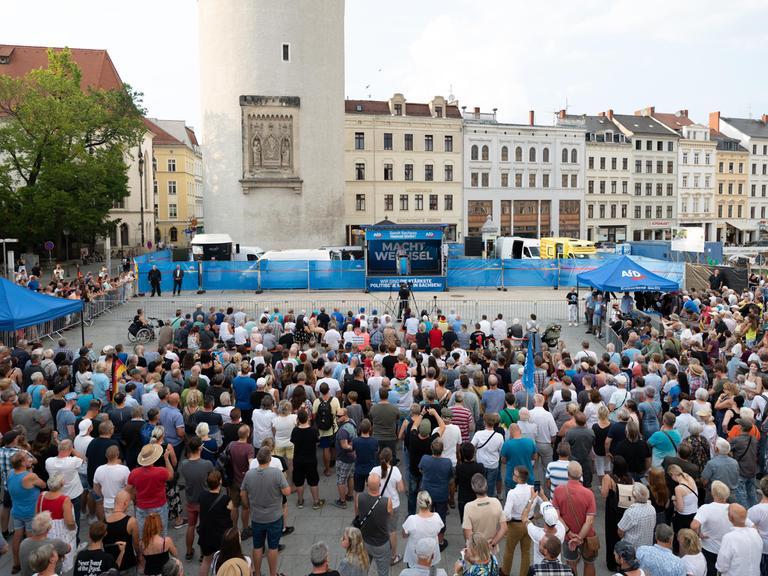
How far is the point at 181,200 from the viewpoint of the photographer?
8406cm

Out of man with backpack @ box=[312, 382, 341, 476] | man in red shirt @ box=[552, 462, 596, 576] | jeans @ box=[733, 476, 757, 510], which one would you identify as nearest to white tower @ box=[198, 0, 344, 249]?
man with backpack @ box=[312, 382, 341, 476]

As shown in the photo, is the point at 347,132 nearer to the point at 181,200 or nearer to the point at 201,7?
the point at 201,7

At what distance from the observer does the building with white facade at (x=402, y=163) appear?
201 ft

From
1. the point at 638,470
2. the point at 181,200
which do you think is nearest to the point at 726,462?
the point at 638,470

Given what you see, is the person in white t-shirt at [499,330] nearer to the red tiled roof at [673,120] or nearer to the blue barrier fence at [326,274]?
the blue barrier fence at [326,274]

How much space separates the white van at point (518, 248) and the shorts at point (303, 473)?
102 feet

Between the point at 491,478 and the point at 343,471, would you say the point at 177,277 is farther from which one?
the point at 491,478

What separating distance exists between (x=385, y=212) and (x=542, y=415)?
176ft

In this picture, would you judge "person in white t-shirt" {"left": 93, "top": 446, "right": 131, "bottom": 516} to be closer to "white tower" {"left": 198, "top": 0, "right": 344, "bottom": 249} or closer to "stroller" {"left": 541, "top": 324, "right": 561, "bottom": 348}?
"stroller" {"left": 541, "top": 324, "right": 561, "bottom": 348}

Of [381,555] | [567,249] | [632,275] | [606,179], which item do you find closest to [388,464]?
[381,555]

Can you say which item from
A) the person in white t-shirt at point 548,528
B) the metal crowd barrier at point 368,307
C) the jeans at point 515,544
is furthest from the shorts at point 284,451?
the metal crowd barrier at point 368,307

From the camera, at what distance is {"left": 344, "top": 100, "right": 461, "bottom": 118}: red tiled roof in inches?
2425

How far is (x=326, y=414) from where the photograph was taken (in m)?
10.4

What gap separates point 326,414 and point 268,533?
8.63 ft
